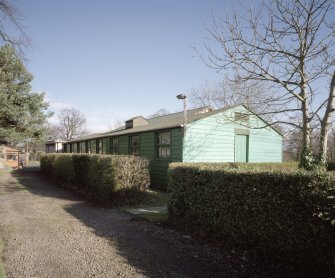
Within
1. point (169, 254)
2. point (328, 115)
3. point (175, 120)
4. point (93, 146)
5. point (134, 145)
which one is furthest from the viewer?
point (93, 146)

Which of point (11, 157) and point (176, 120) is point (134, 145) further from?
point (11, 157)

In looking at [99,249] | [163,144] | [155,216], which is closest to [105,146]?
[163,144]

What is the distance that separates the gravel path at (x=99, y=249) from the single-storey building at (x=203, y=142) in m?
5.85

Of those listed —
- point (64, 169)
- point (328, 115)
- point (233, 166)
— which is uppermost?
point (328, 115)

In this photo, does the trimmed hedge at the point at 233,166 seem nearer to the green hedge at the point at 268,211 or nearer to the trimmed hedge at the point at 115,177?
the green hedge at the point at 268,211

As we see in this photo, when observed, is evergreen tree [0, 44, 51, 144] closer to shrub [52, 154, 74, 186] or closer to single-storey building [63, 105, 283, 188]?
shrub [52, 154, 74, 186]

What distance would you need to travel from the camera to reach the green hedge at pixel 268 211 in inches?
174

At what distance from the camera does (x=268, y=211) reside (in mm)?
5270

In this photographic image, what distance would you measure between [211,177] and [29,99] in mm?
23862

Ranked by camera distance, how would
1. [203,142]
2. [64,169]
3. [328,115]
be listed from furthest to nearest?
[64,169] < [203,142] < [328,115]

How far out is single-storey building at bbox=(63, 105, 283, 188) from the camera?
14.4 m

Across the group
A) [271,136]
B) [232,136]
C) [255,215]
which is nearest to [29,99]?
[232,136]

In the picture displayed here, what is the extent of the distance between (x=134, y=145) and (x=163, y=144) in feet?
12.5

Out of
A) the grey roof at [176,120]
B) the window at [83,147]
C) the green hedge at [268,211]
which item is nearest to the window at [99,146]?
the grey roof at [176,120]
